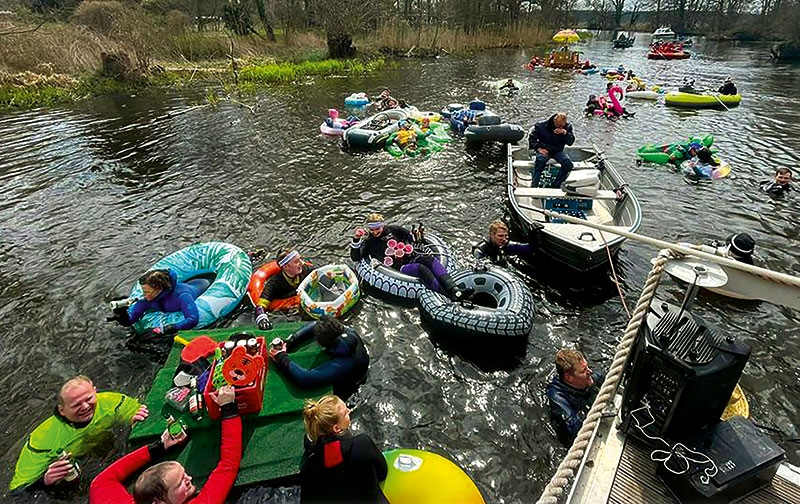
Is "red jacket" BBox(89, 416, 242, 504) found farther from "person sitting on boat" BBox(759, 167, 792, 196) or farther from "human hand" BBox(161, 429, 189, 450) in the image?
"person sitting on boat" BBox(759, 167, 792, 196)

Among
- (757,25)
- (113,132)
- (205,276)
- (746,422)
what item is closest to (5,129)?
(113,132)

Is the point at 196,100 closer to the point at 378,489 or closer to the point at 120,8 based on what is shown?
the point at 120,8

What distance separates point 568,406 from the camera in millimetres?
5219

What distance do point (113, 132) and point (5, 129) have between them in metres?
4.47

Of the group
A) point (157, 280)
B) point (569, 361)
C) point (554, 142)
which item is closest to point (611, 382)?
point (569, 361)

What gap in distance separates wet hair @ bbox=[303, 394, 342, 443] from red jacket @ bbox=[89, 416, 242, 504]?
5.34ft

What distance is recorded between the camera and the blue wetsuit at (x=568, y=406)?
16.9 feet

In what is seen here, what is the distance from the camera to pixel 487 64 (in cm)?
3531

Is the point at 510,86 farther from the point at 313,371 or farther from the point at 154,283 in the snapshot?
the point at 313,371

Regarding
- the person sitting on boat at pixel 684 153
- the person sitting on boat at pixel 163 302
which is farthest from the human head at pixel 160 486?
the person sitting on boat at pixel 684 153

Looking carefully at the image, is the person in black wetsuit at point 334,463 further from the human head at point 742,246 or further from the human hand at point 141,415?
the human head at point 742,246

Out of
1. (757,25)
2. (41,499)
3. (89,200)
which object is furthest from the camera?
(757,25)

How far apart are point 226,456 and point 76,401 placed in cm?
179

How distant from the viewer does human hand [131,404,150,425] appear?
5.23 m
